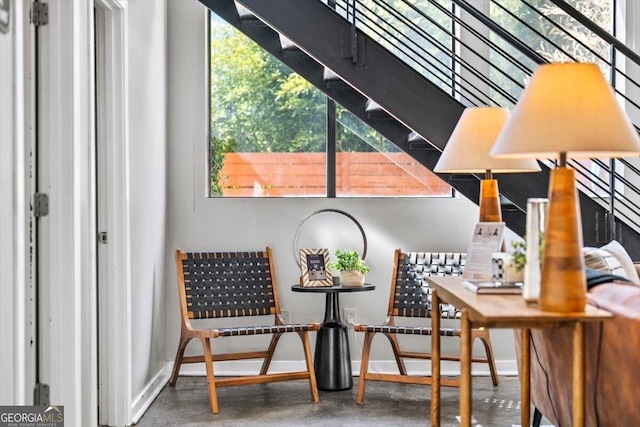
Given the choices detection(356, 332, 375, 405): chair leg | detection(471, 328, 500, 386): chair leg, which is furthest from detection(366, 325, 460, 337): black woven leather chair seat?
detection(471, 328, 500, 386): chair leg

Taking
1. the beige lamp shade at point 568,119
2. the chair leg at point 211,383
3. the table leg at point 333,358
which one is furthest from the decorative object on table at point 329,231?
the beige lamp shade at point 568,119

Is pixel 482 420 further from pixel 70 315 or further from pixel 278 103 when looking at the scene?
pixel 278 103

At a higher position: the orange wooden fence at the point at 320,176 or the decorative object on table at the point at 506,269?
the orange wooden fence at the point at 320,176

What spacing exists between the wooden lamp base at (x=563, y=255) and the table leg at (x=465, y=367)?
0.25 m

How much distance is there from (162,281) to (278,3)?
1.98 meters

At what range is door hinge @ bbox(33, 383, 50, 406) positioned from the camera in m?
2.72

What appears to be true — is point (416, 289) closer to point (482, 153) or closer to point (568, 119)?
point (482, 153)

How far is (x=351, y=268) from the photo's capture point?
14.9 feet

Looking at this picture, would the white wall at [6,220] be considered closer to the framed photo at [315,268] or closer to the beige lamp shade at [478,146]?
the beige lamp shade at [478,146]

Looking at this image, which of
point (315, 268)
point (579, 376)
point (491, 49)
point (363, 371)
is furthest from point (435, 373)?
point (491, 49)

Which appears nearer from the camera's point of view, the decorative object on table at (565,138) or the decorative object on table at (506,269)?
the decorative object on table at (565,138)

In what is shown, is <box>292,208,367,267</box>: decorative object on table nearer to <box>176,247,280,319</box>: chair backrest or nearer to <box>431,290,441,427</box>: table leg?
<box>176,247,280,319</box>: chair backrest

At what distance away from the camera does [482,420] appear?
147 inches

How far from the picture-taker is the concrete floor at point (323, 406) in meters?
3.75
